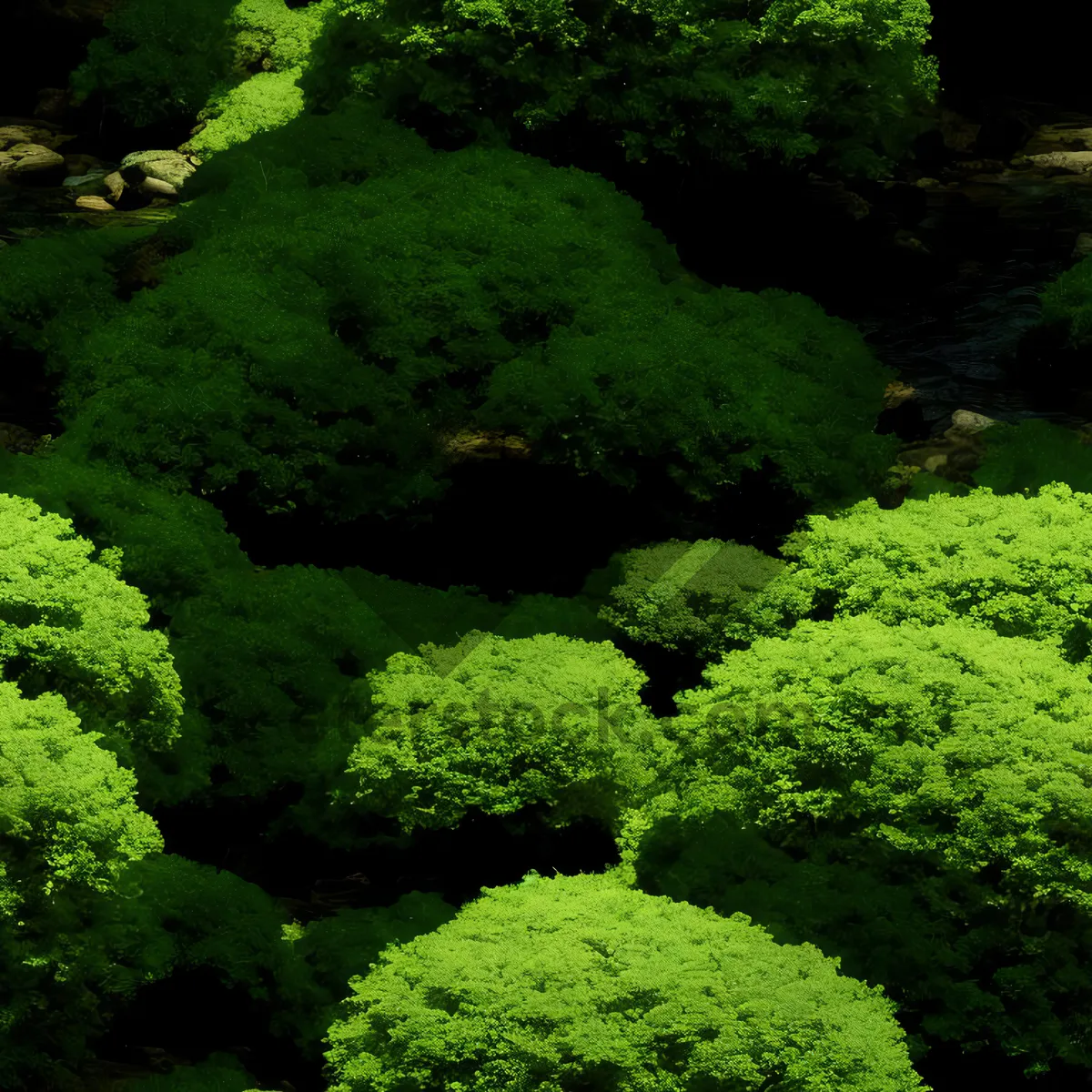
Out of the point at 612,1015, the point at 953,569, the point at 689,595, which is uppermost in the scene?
the point at 953,569

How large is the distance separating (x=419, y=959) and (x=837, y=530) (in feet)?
19.0

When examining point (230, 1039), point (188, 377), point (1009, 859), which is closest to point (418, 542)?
point (188, 377)

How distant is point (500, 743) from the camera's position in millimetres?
11844

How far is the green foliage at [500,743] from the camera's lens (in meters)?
11.8

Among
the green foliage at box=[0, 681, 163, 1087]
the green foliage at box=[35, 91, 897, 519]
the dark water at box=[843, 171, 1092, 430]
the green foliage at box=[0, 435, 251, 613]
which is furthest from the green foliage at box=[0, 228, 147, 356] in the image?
the dark water at box=[843, 171, 1092, 430]

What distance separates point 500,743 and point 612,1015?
301cm

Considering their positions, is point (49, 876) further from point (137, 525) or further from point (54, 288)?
point (54, 288)

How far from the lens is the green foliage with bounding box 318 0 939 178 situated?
21.9 meters

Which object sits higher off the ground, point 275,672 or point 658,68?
point 658,68

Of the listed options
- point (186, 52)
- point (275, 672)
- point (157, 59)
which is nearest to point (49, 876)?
point (275, 672)

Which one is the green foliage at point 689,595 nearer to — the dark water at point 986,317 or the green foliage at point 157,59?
the dark water at point 986,317

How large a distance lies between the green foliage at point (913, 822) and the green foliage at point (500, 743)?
20.7 inches

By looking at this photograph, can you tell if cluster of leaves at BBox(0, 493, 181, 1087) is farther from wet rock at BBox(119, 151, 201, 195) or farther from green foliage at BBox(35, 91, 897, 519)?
wet rock at BBox(119, 151, 201, 195)

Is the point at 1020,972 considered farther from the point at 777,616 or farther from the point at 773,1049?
the point at 777,616
